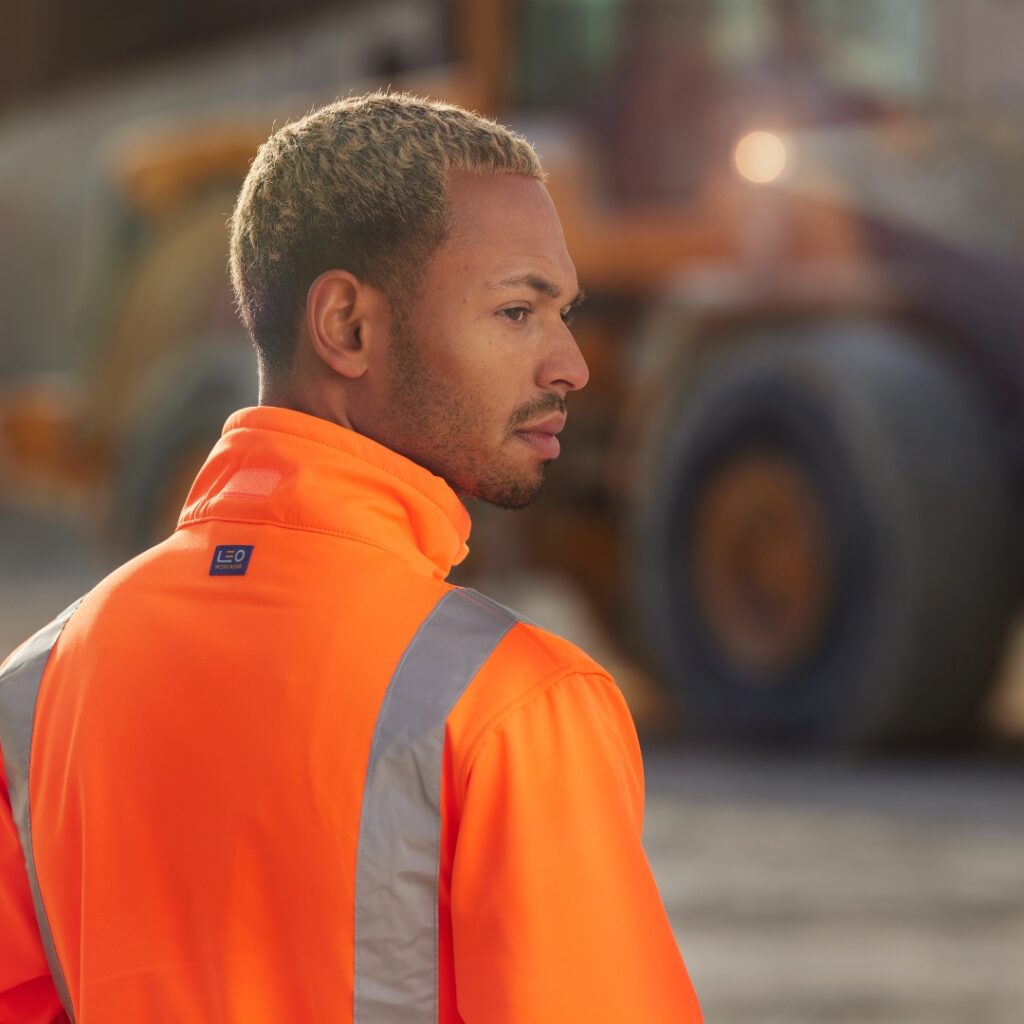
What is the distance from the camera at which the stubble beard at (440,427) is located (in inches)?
57.2

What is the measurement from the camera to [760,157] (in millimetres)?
7891

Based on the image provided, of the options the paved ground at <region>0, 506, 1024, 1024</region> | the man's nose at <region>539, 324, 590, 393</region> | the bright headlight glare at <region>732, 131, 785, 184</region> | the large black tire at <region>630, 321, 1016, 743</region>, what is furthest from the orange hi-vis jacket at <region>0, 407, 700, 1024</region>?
the bright headlight glare at <region>732, 131, 785, 184</region>

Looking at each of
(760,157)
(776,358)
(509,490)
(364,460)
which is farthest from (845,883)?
(364,460)

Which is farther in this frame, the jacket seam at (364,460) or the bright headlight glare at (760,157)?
the bright headlight glare at (760,157)

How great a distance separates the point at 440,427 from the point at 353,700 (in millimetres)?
202

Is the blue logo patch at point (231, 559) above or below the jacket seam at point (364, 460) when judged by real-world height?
below

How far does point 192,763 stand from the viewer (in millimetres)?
1393

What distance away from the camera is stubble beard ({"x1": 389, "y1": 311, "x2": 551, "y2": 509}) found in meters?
1.45

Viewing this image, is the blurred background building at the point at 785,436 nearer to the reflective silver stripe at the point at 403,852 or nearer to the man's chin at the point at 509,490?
the man's chin at the point at 509,490

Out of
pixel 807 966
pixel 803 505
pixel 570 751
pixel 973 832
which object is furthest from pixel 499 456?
pixel 803 505

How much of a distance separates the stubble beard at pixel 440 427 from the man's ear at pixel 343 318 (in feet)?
0.05

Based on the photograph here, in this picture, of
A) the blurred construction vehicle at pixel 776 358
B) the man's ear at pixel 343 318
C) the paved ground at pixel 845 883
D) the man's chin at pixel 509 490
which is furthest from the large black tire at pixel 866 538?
the man's ear at pixel 343 318

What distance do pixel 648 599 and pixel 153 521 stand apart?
2.47 meters

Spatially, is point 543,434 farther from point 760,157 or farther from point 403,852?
point 760,157
